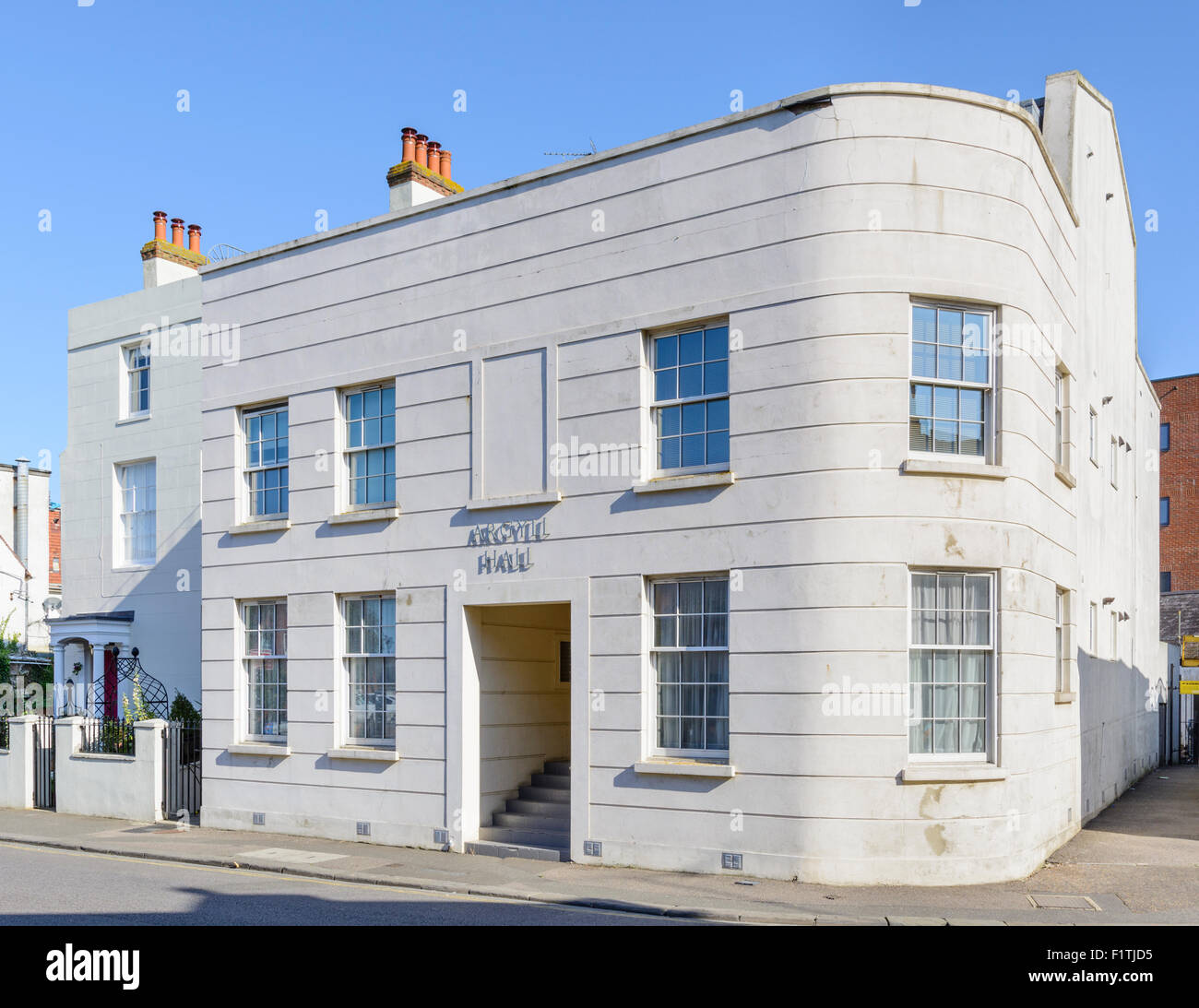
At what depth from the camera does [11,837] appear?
18.5 metres

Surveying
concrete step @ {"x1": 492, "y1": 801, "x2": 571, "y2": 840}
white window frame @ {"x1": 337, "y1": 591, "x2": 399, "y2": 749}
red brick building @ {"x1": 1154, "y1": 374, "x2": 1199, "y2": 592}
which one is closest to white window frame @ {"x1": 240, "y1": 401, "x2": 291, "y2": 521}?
white window frame @ {"x1": 337, "y1": 591, "x2": 399, "y2": 749}

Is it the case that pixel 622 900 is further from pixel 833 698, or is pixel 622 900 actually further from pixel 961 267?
pixel 961 267

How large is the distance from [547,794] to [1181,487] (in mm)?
48396

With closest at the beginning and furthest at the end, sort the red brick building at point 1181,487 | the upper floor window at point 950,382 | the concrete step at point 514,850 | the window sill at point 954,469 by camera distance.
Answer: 1. the window sill at point 954,469
2. the upper floor window at point 950,382
3. the concrete step at point 514,850
4. the red brick building at point 1181,487

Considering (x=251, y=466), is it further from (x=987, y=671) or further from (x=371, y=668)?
(x=987, y=671)

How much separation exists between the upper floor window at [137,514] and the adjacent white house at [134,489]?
29 mm

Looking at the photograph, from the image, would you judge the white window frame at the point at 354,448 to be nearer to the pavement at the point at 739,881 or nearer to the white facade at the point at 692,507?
the white facade at the point at 692,507

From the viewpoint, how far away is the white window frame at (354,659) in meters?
17.4

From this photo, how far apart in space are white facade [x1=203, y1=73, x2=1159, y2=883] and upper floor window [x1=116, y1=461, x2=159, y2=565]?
8.60 meters

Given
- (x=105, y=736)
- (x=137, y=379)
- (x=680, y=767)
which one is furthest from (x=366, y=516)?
(x=137, y=379)

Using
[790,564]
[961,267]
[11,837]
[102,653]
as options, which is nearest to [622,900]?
[790,564]

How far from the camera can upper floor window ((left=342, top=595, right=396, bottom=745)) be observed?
17484 mm

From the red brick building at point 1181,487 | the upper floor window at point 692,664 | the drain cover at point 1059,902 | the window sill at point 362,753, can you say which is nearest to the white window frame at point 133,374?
the window sill at point 362,753

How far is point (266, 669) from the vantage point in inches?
750
